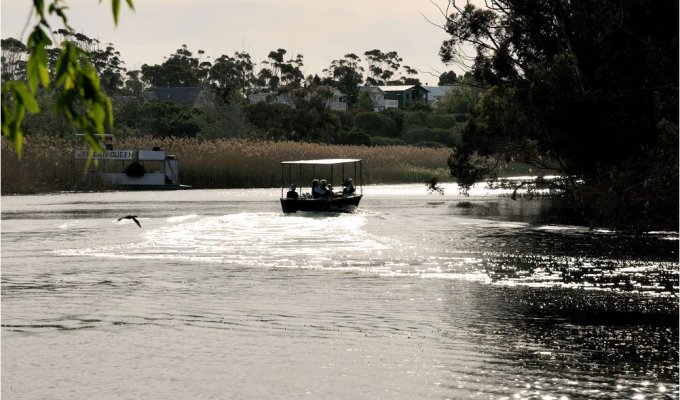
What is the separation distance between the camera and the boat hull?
5138 centimetres

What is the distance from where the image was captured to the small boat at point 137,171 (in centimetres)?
7356

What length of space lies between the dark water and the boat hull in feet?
18.3

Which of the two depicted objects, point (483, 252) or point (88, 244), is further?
point (88, 244)

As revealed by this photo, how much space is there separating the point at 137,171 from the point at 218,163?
5130 mm

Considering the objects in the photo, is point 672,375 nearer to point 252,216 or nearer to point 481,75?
point 252,216

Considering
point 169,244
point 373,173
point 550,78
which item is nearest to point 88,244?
point 169,244

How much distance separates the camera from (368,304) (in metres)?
24.0

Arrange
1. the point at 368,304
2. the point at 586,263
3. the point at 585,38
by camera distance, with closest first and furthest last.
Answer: the point at 368,304, the point at 586,263, the point at 585,38

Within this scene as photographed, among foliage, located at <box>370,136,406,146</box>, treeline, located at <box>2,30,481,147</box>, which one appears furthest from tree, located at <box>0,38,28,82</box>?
foliage, located at <box>370,136,406,146</box>

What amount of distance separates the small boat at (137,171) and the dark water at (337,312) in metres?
28.0

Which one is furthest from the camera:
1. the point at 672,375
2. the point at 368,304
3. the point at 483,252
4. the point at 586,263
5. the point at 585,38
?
the point at 585,38

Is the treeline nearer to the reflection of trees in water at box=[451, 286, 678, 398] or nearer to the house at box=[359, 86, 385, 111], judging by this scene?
the house at box=[359, 86, 385, 111]

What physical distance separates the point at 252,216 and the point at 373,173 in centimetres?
3723


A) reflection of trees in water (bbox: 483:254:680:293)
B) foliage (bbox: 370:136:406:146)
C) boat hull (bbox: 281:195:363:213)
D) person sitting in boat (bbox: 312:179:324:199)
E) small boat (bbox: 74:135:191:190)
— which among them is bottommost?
reflection of trees in water (bbox: 483:254:680:293)
